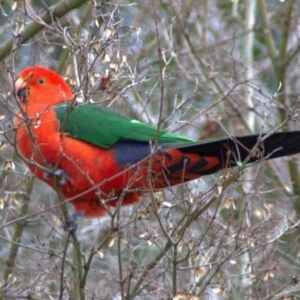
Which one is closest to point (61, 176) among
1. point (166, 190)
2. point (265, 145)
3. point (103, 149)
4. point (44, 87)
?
point (103, 149)

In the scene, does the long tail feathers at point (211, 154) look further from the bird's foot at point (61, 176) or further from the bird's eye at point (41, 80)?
the bird's eye at point (41, 80)

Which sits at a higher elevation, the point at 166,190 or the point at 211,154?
the point at 166,190

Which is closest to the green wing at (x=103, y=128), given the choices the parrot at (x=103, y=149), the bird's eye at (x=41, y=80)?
the parrot at (x=103, y=149)

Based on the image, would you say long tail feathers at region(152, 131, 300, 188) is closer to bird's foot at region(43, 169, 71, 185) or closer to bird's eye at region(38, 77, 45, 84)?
bird's foot at region(43, 169, 71, 185)

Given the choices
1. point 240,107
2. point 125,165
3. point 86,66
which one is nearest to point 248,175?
point 240,107

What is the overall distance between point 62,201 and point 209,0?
4525 mm

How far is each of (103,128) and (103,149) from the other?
0.47 ft

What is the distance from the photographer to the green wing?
4836 millimetres

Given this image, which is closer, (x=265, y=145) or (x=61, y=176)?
(x=265, y=145)

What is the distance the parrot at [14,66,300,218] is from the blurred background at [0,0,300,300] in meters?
0.13

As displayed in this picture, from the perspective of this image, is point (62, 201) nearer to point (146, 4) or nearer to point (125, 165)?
point (125, 165)

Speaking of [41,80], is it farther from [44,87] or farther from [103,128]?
[103,128]

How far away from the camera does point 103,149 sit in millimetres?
4887

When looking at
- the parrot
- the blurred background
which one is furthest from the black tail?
the blurred background
